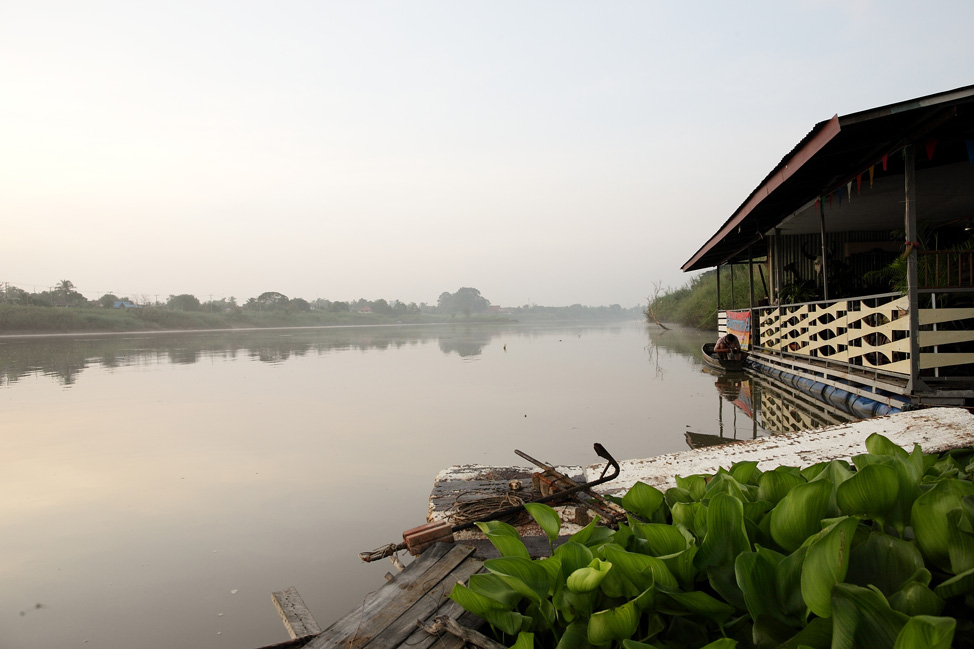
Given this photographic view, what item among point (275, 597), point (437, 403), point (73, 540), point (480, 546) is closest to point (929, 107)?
point (480, 546)

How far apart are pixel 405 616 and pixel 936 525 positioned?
1331 mm

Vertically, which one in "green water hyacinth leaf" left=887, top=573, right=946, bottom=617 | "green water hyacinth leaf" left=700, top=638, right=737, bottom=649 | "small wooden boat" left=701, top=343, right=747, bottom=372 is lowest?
"small wooden boat" left=701, top=343, right=747, bottom=372

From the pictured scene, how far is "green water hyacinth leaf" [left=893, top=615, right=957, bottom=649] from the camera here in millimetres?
594

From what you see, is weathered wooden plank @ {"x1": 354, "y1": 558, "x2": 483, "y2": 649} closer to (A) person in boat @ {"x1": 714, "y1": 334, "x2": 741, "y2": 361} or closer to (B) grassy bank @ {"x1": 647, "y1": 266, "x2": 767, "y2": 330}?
(A) person in boat @ {"x1": 714, "y1": 334, "x2": 741, "y2": 361}

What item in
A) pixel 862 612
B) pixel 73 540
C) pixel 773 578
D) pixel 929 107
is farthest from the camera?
pixel 929 107

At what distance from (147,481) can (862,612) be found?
18.1 ft

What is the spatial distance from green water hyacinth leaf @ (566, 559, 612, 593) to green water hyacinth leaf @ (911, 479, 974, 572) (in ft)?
1.58

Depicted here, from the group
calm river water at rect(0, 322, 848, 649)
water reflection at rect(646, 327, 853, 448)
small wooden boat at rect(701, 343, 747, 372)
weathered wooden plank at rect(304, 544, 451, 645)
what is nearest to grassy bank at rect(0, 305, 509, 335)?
calm river water at rect(0, 322, 848, 649)

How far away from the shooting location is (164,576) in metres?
3.20

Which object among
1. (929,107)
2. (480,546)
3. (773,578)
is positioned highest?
(929,107)

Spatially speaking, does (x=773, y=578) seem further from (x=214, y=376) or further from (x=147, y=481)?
(x=214, y=376)

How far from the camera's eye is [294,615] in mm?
2078

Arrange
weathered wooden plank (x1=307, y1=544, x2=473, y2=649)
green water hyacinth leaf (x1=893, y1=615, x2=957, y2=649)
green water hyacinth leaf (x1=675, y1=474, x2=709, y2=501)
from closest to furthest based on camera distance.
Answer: green water hyacinth leaf (x1=893, y1=615, x2=957, y2=649) < green water hyacinth leaf (x1=675, y1=474, x2=709, y2=501) < weathered wooden plank (x1=307, y1=544, x2=473, y2=649)

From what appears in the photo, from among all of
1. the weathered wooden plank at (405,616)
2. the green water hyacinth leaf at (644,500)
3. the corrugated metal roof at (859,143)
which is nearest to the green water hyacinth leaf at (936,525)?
the green water hyacinth leaf at (644,500)
